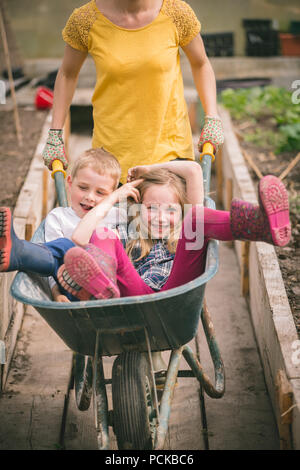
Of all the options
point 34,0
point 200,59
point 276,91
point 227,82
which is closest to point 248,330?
point 200,59

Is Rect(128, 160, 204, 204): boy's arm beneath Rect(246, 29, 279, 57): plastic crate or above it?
above

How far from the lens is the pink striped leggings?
2.06 meters

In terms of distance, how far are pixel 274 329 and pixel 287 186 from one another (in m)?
1.76

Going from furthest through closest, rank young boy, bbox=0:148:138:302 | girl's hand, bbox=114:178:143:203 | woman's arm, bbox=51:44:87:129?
woman's arm, bbox=51:44:87:129, girl's hand, bbox=114:178:143:203, young boy, bbox=0:148:138:302

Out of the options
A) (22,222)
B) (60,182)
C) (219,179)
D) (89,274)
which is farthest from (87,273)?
(219,179)

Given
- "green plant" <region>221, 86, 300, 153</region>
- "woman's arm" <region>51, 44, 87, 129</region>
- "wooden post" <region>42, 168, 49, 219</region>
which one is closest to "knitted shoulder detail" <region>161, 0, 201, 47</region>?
"woman's arm" <region>51, 44, 87, 129</region>

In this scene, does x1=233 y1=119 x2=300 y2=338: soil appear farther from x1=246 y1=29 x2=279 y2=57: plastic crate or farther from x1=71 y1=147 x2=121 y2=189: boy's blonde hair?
x1=246 y1=29 x2=279 y2=57: plastic crate

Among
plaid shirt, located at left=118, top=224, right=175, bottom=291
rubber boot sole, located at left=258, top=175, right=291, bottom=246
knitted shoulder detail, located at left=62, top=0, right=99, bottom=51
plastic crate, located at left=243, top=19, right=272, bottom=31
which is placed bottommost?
plastic crate, located at left=243, top=19, right=272, bottom=31

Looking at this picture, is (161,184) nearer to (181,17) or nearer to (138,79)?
(138,79)

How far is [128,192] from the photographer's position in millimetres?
2273

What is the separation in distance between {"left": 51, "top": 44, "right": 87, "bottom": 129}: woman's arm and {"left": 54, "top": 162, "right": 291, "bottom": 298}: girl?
535 mm

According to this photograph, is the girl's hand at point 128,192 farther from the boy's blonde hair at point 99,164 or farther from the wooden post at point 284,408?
the wooden post at point 284,408

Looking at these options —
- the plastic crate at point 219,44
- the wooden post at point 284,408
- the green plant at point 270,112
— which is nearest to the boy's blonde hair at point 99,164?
the wooden post at point 284,408

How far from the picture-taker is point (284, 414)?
2154 millimetres
